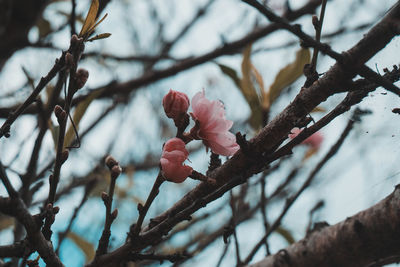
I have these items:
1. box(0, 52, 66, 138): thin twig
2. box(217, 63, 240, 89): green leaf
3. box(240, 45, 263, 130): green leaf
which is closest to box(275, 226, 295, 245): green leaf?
box(240, 45, 263, 130): green leaf

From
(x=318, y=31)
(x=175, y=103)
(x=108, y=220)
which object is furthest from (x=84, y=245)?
(x=318, y=31)

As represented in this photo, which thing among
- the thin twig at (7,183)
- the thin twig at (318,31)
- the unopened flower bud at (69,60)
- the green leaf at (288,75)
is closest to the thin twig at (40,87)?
the unopened flower bud at (69,60)

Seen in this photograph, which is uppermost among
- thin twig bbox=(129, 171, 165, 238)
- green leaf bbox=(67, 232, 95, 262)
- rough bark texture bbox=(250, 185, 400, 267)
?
green leaf bbox=(67, 232, 95, 262)

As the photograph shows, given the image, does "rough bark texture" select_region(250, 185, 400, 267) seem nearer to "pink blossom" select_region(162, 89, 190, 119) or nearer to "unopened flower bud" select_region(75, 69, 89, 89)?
"pink blossom" select_region(162, 89, 190, 119)

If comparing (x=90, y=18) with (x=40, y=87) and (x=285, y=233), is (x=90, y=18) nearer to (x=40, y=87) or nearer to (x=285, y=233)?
(x=40, y=87)

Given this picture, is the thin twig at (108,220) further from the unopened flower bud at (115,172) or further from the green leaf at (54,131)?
the green leaf at (54,131)
